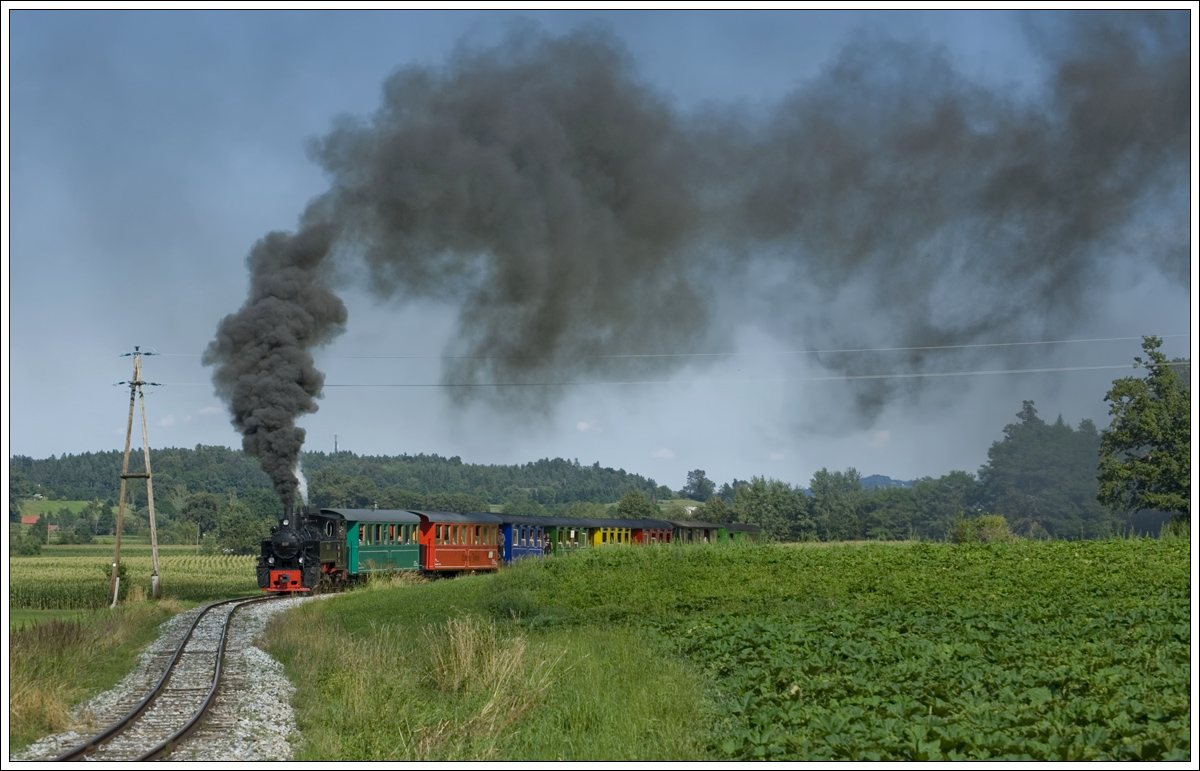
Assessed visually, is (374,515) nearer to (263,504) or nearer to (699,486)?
(263,504)

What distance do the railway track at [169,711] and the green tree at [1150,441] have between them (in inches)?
1349

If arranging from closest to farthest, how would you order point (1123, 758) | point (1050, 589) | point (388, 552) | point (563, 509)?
point (1123, 758) < point (1050, 589) < point (388, 552) < point (563, 509)

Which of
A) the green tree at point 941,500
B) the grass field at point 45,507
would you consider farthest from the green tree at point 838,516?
the grass field at point 45,507

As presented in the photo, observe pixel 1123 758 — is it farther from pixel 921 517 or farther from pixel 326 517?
pixel 921 517

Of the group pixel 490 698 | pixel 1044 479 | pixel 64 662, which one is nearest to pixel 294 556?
pixel 64 662

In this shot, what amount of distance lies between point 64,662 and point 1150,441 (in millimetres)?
37866

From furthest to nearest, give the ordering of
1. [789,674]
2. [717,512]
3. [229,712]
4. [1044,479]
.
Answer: [1044,479]
[717,512]
[229,712]
[789,674]

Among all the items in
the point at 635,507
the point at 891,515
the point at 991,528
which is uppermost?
the point at 635,507

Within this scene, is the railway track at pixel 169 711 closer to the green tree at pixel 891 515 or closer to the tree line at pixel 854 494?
the tree line at pixel 854 494

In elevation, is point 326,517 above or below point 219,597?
above

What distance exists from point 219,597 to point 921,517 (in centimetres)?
5957

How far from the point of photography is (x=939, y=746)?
626 centimetres

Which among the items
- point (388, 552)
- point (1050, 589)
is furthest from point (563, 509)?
point (1050, 589)

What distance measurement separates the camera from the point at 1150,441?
36.9 metres
